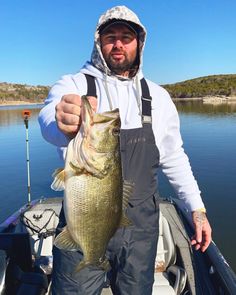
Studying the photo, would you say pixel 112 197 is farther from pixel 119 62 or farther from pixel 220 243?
pixel 220 243

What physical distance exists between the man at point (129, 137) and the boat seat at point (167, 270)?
2.66 ft

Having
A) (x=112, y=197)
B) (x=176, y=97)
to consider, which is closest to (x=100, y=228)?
(x=112, y=197)

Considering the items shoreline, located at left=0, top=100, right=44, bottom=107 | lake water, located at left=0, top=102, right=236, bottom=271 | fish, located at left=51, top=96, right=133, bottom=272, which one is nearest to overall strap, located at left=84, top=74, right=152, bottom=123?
fish, located at left=51, top=96, right=133, bottom=272

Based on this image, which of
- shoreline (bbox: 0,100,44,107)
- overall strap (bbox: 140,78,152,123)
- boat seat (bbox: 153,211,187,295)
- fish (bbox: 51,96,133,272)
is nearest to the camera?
fish (bbox: 51,96,133,272)

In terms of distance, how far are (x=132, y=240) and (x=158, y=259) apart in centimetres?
160

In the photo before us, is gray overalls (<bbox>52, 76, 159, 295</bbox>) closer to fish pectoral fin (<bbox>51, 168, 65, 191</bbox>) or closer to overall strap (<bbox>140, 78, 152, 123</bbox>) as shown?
overall strap (<bbox>140, 78, 152, 123</bbox>)

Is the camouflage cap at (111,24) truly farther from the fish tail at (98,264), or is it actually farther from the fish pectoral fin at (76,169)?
the fish tail at (98,264)

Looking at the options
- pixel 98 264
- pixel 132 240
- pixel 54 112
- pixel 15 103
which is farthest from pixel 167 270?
pixel 15 103

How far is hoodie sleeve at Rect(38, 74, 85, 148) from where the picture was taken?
198cm

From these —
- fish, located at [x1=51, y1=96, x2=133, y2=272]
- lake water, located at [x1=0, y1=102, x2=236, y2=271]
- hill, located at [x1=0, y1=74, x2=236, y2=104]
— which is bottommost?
lake water, located at [x1=0, y1=102, x2=236, y2=271]

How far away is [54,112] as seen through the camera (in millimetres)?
2074

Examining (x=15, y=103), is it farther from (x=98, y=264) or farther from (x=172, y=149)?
(x=98, y=264)

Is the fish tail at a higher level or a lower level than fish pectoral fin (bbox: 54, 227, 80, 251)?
lower

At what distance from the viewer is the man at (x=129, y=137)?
230cm
